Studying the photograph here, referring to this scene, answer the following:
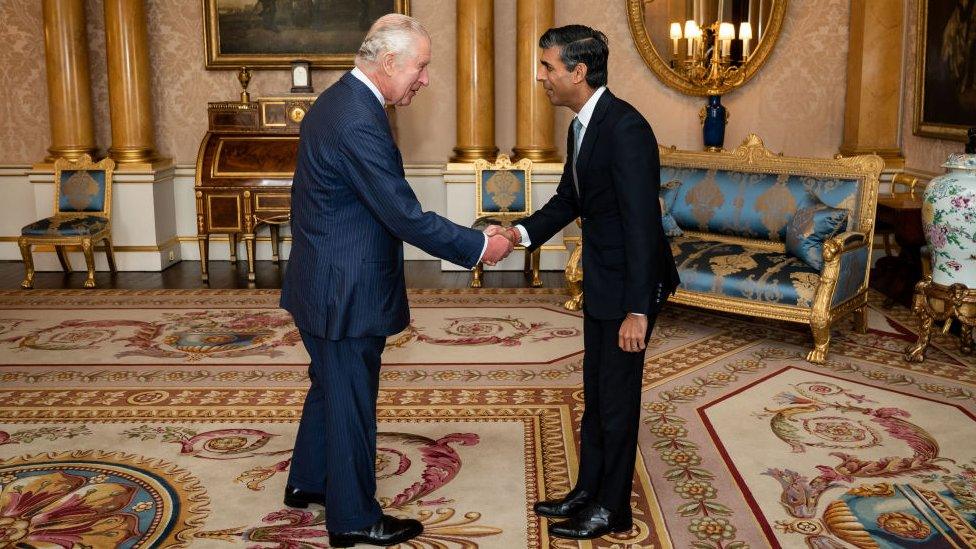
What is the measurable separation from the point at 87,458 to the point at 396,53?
87.7 inches

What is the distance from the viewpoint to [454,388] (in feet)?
15.6

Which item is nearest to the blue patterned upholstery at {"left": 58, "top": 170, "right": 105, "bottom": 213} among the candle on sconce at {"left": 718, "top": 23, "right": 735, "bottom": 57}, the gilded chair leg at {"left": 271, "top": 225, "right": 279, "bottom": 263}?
the gilded chair leg at {"left": 271, "top": 225, "right": 279, "bottom": 263}

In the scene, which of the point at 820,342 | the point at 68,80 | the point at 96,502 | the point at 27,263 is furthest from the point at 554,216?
the point at 68,80

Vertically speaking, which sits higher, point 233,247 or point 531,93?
point 531,93

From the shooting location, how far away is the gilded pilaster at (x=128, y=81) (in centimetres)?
794

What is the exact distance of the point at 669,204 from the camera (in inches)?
258

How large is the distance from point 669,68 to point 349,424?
602 centimetres

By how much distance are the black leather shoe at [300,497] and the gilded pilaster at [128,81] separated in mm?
5485

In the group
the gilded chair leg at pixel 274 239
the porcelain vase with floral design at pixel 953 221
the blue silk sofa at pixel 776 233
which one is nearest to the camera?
the porcelain vase with floral design at pixel 953 221

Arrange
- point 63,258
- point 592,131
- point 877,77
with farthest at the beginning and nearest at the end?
point 63,258 → point 877,77 → point 592,131

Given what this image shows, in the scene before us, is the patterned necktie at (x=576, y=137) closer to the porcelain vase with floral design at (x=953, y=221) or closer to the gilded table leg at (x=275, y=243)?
the porcelain vase with floral design at (x=953, y=221)

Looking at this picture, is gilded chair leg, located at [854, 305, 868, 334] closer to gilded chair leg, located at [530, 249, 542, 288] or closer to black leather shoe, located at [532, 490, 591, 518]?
gilded chair leg, located at [530, 249, 542, 288]

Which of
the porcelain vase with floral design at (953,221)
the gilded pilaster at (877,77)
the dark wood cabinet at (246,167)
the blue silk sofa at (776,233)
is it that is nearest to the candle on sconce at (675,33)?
the gilded pilaster at (877,77)

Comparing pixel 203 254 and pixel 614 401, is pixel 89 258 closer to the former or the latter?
pixel 203 254
